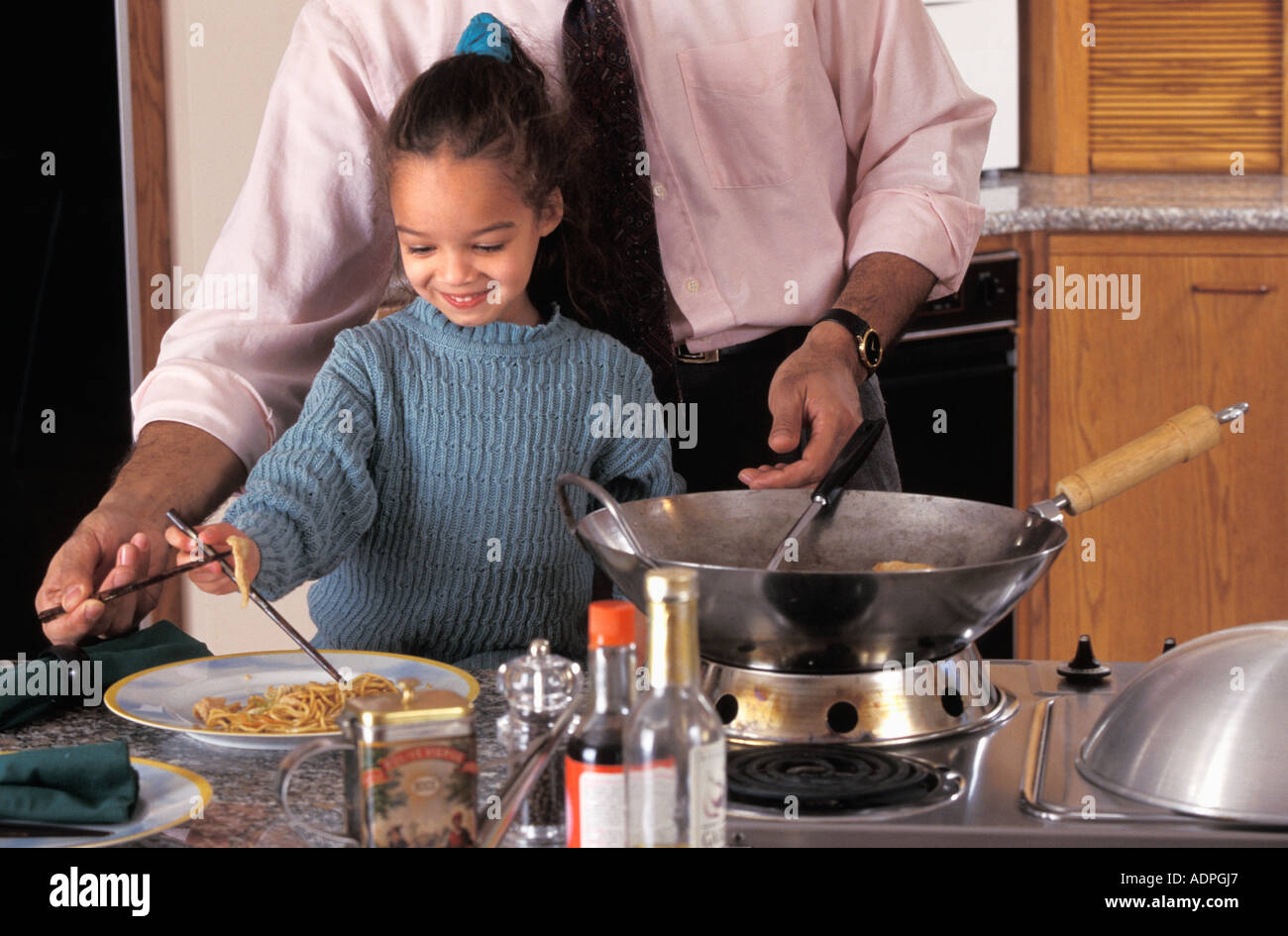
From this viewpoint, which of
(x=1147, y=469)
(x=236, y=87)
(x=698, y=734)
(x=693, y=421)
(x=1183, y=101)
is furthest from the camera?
(x=1183, y=101)

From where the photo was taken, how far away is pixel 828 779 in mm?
920

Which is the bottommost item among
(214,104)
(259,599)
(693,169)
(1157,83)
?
(259,599)

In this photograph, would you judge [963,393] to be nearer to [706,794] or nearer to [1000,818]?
[1000,818]

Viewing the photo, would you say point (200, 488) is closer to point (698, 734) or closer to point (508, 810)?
point (508, 810)

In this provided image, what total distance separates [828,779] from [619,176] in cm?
93

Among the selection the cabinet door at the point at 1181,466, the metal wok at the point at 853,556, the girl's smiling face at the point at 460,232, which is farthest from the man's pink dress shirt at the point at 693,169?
the cabinet door at the point at 1181,466

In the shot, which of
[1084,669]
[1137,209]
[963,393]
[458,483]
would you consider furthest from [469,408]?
[1137,209]

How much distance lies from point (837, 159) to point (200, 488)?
91cm

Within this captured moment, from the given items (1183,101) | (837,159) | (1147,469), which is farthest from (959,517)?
(1183,101)

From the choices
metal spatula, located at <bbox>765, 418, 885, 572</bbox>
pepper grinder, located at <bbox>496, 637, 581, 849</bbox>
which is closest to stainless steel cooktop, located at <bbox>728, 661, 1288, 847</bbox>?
pepper grinder, located at <bbox>496, 637, 581, 849</bbox>

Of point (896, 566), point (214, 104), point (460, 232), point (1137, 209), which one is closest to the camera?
point (896, 566)

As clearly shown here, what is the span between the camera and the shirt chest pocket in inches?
70.2

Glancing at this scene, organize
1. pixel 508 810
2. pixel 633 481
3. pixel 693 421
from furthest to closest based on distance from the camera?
pixel 693 421 < pixel 633 481 < pixel 508 810
